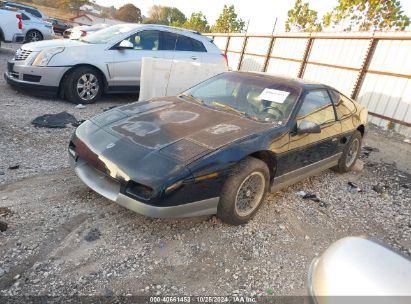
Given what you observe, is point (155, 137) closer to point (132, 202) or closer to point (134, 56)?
point (132, 202)

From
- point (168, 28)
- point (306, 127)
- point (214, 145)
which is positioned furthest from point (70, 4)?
point (214, 145)

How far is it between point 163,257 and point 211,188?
0.72m

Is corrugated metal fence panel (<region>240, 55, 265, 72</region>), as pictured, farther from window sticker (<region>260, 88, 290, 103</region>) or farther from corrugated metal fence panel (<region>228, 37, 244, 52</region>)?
window sticker (<region>260, 88, 290, 103</region>)

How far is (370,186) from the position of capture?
17.0 feet

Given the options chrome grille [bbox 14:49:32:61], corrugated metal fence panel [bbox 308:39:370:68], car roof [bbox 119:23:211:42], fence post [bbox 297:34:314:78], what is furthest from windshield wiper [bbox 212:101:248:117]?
fence post [bbox 297:34:314:78]

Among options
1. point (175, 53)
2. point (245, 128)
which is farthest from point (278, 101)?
point (175, 53)

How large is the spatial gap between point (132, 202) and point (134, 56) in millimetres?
5209

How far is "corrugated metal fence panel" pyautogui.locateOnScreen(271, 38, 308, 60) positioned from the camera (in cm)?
1280

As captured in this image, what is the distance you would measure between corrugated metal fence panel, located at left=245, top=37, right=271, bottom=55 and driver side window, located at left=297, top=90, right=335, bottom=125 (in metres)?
11.2

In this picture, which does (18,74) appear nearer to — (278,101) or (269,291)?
(278,101)

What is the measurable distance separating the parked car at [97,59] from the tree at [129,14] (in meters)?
70.7

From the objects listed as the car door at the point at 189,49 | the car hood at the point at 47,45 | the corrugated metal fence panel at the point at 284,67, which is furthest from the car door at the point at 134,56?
the corrugated metal fence panel at the point at 284,67

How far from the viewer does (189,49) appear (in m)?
8.03

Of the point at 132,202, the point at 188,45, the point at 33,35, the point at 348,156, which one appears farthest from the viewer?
the point at 33,35
